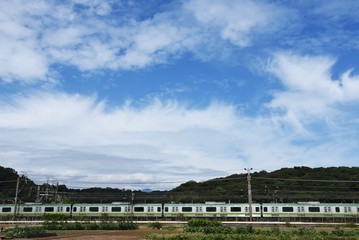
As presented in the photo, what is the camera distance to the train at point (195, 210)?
2247 inches

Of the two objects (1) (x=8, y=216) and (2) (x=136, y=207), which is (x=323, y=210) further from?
(1) (x=8, y=216)

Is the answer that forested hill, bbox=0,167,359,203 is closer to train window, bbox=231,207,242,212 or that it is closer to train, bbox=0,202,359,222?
train, bbox=0,202,359,222

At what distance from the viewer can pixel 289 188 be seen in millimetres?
100812

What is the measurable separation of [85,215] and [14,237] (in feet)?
124

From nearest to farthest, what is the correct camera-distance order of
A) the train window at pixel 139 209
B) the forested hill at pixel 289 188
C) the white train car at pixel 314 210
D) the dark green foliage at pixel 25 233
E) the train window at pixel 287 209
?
1. the dark green foliage at pixel 25 233
2. the white train car at pixel 314 210
3. the train window at pixel 287 209
4. the train window at pixel 139 209
5. the forested hill at pixel 289 188

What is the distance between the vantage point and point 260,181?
115188mm

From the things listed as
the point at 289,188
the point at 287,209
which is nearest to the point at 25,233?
the point at 287,209

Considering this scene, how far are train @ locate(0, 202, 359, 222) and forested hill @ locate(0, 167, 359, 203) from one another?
661 inches

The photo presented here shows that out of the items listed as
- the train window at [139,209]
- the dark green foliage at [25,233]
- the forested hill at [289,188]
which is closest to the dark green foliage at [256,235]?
the dark green foliage at [25,233]

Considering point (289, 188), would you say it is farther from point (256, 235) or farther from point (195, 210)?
point (256, 235)

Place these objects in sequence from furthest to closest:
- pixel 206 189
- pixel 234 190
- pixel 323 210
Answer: pixel 206 189, pixel 234 190, pixel 323 210

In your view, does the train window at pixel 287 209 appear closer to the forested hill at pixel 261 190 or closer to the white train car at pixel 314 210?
the white train car at pixel 314 210

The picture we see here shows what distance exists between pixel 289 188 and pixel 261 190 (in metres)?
7.70

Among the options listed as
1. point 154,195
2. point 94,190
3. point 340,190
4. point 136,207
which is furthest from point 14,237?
point 94,190
